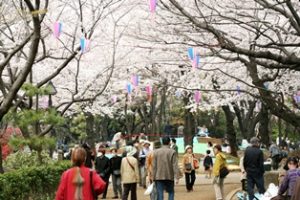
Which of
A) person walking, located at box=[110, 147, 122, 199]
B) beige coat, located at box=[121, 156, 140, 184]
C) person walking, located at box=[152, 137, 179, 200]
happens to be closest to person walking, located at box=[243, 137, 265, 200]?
person walking, located at box=[152, 137, 179, 200]

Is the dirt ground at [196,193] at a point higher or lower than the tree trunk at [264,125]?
lower

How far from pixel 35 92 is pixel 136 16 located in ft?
19.3

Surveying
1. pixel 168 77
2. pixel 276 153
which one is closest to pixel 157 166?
A: pixel 276 153

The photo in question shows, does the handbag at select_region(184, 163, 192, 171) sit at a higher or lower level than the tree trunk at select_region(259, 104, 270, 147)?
lower

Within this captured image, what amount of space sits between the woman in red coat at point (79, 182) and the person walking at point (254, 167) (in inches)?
228

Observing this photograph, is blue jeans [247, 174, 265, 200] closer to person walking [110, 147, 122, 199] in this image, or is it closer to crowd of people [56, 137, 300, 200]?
crowd of people [56, 137, 300, 200]

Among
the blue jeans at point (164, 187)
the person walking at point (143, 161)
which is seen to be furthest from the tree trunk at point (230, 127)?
the blue jeans at point (164, 187)

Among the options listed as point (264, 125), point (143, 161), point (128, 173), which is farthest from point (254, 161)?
point (264, 125)

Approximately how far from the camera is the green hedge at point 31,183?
30.4 feet

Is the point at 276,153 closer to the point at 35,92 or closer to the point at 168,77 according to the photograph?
the point at 168,77

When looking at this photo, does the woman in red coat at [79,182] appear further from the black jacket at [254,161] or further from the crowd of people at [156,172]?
the black jacket at [254,161]

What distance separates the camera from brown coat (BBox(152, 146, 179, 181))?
34.5 feet

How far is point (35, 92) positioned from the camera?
1204cm

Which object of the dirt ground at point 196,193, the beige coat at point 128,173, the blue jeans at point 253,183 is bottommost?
the dirt ground at point 196,193
